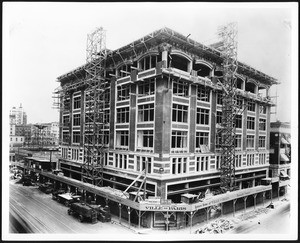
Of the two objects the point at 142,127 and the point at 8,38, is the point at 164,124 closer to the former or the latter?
the point at 142,127

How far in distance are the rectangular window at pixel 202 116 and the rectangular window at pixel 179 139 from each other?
3684 mm

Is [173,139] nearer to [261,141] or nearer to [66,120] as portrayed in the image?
[261,141]

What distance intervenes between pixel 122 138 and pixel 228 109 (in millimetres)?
16432

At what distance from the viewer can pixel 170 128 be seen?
106ft

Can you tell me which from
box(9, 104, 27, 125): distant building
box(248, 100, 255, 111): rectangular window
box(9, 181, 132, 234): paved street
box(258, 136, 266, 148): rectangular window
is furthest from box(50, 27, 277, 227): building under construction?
box(9, 104, 27, 125): distant building

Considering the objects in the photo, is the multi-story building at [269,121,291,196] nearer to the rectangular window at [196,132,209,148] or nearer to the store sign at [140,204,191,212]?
the rectangular window at [196,132,209,148]

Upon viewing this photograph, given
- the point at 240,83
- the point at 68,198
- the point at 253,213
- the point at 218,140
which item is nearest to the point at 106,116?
the point at 68,198

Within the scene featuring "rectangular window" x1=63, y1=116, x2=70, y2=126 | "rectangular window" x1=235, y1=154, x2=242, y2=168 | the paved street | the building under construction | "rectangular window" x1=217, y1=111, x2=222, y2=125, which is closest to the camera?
the paved street

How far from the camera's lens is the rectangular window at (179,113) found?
33.5 meters

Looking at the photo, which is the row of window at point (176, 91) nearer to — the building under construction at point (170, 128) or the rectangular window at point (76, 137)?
the building under construction at point (170, 128)

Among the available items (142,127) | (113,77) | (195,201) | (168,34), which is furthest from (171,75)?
(195,201)

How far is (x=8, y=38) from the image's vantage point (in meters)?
23.7

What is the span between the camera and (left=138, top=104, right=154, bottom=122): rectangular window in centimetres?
3378

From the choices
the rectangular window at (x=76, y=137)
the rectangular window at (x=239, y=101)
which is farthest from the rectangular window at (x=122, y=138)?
the rectangular window at (x=239, y=101)
